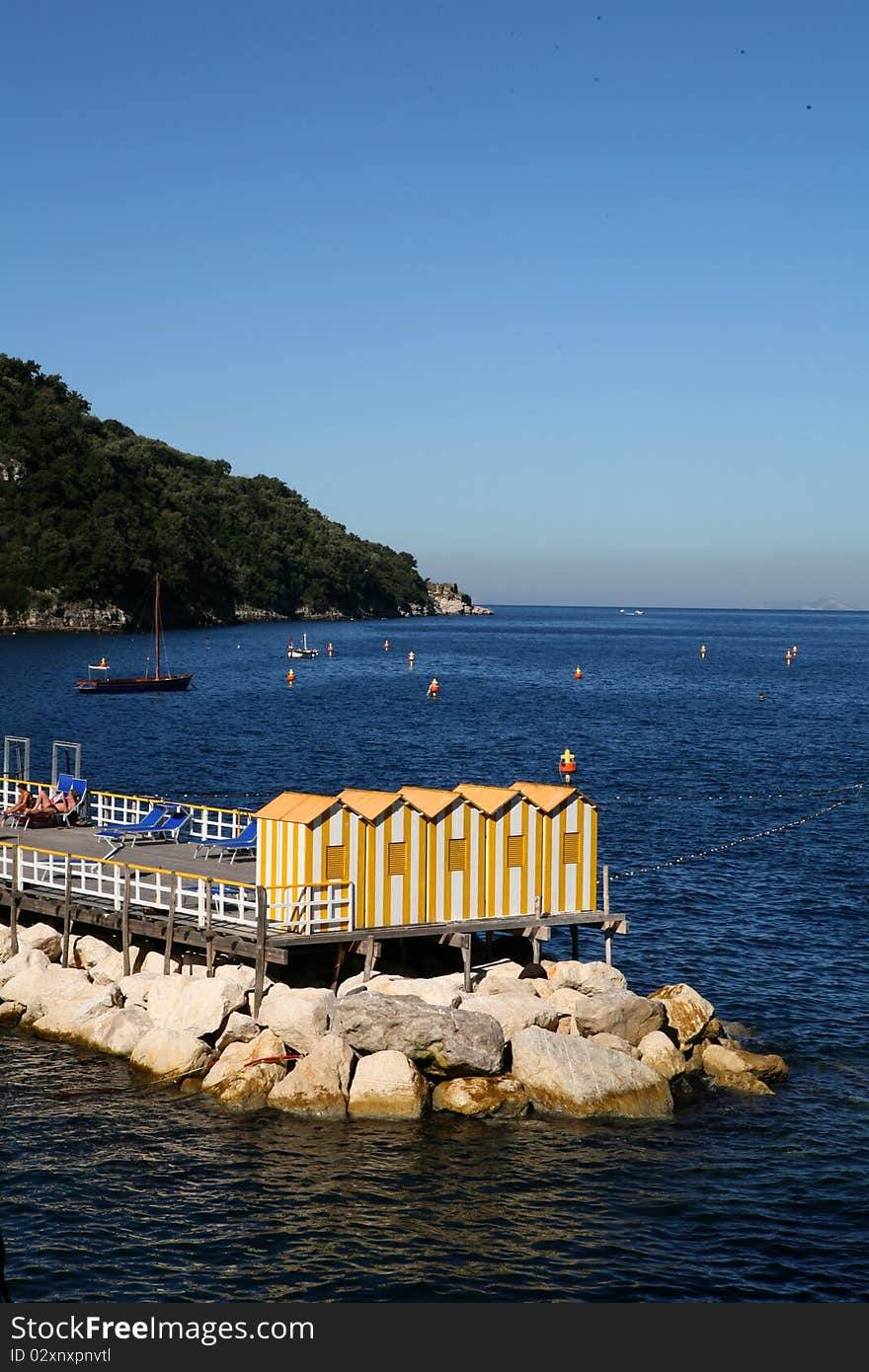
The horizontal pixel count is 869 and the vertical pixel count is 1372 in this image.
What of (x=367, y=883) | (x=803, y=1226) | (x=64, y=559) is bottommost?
(x=803, y=1226)

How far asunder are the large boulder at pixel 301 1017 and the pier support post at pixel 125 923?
4.34 meters

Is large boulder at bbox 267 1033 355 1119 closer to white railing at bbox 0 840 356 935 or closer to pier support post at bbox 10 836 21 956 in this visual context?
white railing at bbox 0 840 356 935

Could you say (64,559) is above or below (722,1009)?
above

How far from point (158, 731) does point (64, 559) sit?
104 metres

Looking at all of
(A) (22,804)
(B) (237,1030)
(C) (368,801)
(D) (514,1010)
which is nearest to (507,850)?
(C) (368,801)

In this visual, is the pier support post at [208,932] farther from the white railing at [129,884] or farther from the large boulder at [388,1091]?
the large boulder at [388,1091]

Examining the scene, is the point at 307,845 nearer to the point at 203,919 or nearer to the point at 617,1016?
the point at 203,919

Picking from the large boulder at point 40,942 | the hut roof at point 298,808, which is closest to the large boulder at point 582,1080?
the hut roof at point 298,808

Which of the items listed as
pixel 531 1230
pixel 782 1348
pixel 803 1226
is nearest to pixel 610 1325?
pixel 782 1348

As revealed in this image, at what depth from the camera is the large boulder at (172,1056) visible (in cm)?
2556

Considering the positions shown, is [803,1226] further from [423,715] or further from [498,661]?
[498,661]

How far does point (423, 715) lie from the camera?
101125 millimetres

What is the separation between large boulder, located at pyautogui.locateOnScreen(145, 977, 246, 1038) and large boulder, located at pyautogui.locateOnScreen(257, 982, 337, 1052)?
30.3 inches

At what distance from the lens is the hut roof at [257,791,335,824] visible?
27688 millimetres
